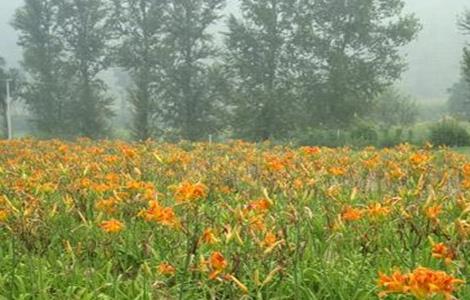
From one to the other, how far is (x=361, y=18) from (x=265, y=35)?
16.1 ft

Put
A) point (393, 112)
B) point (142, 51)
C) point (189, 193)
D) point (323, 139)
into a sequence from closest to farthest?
1. point (189, 193)
2. point (323, 139)
3. point (142, 51)
4. point (393, 112)

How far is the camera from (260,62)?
32.0m

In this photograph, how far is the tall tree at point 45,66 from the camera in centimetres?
3753

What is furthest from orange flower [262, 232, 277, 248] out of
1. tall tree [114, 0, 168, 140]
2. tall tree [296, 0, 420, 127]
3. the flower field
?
tall tree [114, 0, 168, 140]

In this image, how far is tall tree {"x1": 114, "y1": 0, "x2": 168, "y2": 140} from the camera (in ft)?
110

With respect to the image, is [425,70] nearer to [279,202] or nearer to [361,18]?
[361,18]

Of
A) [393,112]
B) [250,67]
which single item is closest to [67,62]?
[250,67]

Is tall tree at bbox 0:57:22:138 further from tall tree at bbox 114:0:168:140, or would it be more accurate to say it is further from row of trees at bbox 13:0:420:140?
tall tree at bbox 114:0:168:140

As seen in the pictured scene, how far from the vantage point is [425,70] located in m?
142

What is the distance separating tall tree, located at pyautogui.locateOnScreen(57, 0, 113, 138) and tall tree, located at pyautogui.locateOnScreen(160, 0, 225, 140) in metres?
4.83

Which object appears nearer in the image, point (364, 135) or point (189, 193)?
point (189, 193)

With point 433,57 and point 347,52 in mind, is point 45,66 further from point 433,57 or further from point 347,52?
point 433,57

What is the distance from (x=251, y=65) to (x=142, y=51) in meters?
6.77

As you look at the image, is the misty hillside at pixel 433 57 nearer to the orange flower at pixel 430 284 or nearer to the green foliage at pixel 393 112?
the green foliage at pixel 393 112
